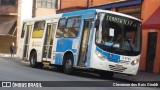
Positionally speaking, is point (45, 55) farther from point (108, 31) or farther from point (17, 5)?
point (17, 5)

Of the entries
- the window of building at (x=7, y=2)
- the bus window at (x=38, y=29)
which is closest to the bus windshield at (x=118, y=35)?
the bus window at (x=38, y=29)

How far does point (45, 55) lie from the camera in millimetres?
24234

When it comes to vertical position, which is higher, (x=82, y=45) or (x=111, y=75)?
(x=82, y=45)

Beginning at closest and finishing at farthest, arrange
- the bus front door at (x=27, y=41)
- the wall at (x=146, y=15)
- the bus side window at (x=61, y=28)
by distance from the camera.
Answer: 1. the bus side window at (x=61, y=28)
2. the wall at (x=146, y=15)
3. the bus front door at (x=27, y=41)

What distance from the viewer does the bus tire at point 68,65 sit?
2084 cm

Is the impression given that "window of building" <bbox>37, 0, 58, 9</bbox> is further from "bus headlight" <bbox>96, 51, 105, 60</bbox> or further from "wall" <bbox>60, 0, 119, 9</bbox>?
"bus headlight" <bbox>96, 51, 105, 60</bbox>

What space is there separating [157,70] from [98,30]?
7.10 m

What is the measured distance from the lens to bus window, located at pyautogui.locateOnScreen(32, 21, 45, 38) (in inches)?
985

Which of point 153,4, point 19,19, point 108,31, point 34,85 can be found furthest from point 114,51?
point 19,19

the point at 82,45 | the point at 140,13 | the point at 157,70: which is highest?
the point at 140,13

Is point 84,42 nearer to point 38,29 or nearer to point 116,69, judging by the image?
point 116,69

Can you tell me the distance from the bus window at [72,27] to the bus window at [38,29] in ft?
10.8

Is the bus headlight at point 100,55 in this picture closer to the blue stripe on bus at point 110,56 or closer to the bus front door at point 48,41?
the blue stripe on bus at point 110,56

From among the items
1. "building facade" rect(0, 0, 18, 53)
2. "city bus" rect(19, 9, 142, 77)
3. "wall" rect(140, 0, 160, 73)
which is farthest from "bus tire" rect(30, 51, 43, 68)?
"building facade" rect(0, 0, 18, 53)
